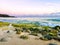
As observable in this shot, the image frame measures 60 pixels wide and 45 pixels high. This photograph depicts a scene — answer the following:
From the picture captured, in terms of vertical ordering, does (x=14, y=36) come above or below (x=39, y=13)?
below

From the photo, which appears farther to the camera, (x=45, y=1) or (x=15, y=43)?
(x=45, y=1)

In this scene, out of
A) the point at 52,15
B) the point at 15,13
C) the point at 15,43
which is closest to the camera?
the point at 15,43

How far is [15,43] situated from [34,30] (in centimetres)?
42

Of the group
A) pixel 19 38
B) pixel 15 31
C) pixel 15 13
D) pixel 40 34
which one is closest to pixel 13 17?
pixel 15 13

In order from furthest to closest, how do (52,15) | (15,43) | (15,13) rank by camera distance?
1. (15,13)
2. (52,15)
3. (15,43)

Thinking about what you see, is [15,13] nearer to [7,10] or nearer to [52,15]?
[7,10]

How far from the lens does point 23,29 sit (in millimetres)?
2500

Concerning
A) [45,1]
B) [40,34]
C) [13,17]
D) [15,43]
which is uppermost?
[45,1]

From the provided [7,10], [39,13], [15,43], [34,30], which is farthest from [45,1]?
[15,43]

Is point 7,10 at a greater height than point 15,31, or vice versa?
point 7,10

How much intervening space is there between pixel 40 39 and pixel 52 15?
51 cm

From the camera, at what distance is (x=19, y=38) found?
2402 mm

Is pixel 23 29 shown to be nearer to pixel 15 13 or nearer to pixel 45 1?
pixel 15 13

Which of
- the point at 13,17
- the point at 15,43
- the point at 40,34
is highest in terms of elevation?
the point at 13,17
